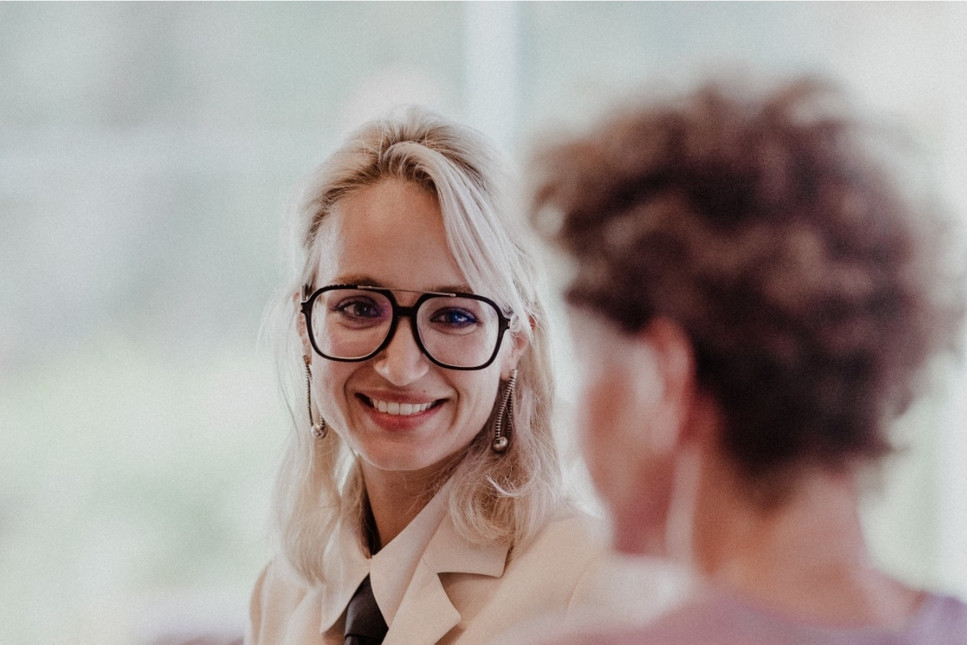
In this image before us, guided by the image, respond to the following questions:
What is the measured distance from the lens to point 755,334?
2.11 feet

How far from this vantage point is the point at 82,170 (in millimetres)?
1866

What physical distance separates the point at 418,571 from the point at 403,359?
212 mm

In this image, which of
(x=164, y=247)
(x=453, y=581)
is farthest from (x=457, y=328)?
(x=164, y=247)

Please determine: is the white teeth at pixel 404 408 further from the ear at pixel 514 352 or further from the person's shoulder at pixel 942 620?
the person's shoulder at pixel 942 620

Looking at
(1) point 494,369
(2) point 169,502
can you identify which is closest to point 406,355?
(1) point 494,369

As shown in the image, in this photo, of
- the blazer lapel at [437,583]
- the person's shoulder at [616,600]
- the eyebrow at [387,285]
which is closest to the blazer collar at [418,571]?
the blazer lapel at [437,583]

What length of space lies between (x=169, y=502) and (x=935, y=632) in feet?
4.15

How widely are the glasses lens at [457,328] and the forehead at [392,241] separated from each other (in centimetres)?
2

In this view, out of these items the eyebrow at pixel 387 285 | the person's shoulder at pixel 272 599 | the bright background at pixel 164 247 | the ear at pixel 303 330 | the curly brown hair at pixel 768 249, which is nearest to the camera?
the curly brown hair at pixel 768 249

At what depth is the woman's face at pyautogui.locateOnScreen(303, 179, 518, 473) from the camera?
2.91 ft

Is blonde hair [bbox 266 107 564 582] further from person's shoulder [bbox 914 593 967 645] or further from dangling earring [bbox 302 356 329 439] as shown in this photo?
person's shoulder [bbox 914 593 967 645]

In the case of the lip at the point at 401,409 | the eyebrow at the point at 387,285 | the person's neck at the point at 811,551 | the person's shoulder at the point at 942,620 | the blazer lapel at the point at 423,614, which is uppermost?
the eyebrow at the point at 387,285

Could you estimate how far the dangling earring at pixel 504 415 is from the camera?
0.98 metres

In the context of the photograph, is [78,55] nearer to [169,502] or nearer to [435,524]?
[169,502]
